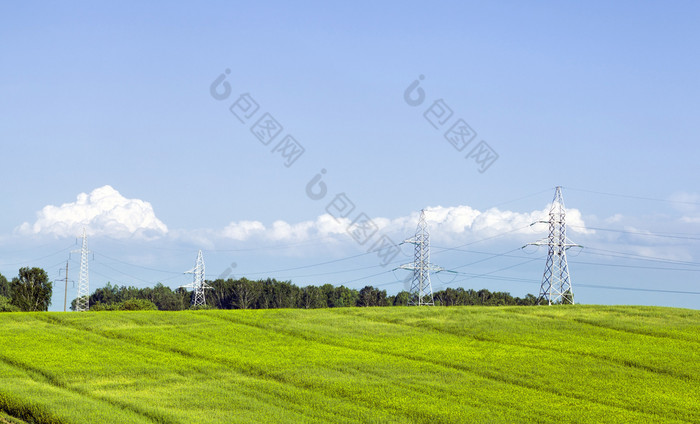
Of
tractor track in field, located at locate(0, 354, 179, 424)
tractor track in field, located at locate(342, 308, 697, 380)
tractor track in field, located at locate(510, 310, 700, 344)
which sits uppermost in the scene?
tractor track in field, located at locate(510, 310, 700, 344)

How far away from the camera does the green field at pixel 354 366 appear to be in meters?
31.9

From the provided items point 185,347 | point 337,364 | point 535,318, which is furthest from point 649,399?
point 185,347

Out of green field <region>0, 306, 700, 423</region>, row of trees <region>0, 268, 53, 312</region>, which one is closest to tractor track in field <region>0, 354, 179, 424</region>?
green field <region>0, 306, 700, 423</region>

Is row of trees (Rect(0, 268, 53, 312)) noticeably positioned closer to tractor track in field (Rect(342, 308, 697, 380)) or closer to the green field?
the green field

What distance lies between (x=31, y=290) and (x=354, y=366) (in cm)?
8354

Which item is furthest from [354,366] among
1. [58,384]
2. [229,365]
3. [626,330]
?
[626,330]

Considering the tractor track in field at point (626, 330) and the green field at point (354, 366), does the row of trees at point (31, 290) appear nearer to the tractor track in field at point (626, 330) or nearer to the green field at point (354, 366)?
the green field at point (354, 366)

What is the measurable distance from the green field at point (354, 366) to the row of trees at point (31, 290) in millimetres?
46720

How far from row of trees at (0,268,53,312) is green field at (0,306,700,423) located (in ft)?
153

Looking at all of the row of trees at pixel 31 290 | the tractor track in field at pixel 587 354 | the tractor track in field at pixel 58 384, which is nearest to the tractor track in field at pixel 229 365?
the tractor track in field at pixel 58 384

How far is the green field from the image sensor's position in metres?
31.9

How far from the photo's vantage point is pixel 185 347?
48156 millimetres

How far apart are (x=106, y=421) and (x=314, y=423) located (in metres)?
8.97

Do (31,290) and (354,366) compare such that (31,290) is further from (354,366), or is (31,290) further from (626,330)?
(626,330)
